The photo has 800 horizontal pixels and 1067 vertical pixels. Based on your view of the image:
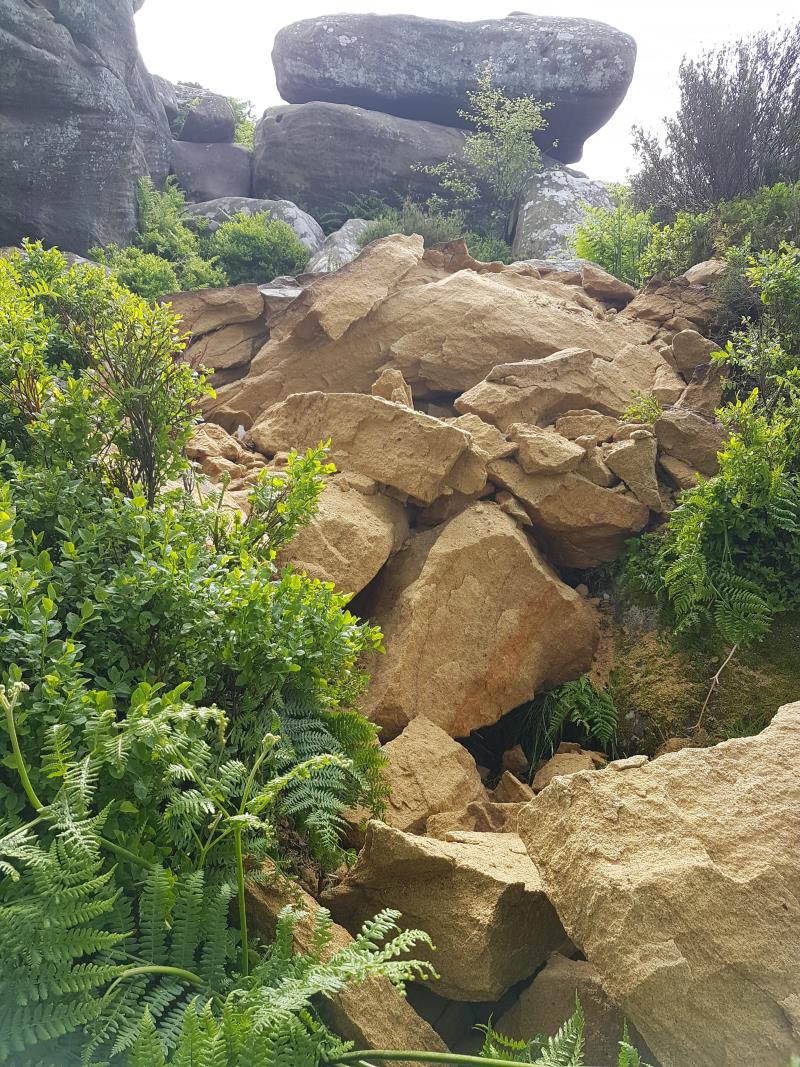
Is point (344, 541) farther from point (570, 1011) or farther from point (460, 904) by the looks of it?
point (570, 1011)

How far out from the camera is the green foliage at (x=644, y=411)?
6243mm

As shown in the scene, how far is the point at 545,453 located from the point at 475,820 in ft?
8.97

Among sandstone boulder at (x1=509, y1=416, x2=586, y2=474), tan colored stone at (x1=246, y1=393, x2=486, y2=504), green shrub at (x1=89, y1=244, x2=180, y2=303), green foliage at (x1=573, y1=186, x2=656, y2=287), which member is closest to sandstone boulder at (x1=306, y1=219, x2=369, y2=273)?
green shrub at (x1=89, y1=244, x2=180, y2=303)

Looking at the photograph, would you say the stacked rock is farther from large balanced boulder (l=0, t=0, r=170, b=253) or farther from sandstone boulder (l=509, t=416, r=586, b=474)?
sandstone boulder (l=509, t=416, r=586, b=474)

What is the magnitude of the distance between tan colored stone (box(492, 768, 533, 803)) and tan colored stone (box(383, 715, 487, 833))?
19 centimetres

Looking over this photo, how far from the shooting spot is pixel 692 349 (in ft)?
23.7

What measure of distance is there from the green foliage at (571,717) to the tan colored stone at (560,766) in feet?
0.92

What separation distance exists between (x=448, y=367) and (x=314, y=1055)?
236 inches

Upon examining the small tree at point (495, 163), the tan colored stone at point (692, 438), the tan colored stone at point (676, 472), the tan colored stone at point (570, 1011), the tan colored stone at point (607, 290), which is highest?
the small tree at point (495, 163)

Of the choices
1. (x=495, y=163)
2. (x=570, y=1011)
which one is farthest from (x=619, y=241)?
(x=570, y=1011)

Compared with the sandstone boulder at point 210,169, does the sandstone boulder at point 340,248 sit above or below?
below

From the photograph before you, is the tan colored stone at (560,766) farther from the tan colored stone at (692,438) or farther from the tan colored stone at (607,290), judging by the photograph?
the tan colored stone at (607,290)

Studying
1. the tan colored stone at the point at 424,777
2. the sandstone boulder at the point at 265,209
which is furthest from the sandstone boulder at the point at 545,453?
the sandstone boulder at the point at 265,209

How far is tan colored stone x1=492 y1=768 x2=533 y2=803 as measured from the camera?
14.5 ft
